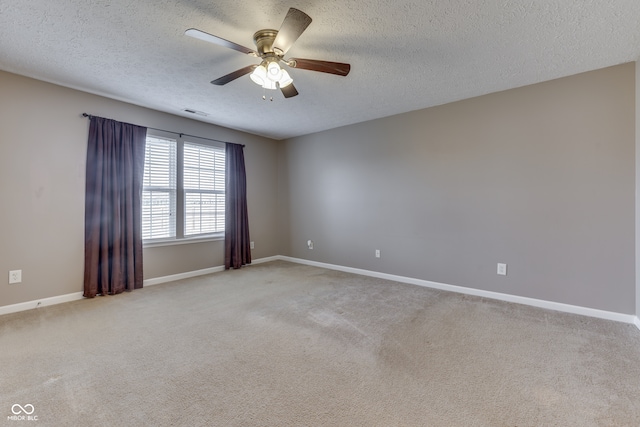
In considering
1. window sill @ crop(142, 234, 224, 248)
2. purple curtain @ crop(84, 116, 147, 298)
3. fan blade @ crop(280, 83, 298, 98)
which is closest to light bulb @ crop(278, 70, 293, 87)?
fan blade @ crop(280, 83, 298, 98)

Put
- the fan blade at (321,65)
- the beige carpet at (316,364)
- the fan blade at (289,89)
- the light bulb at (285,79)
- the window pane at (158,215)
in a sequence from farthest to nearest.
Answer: the window pane at (158,215) → the fan blade at (289,89) → the light bulb at (285,79) → the fan blade at (321,65) → the beige carpet at (316,364)

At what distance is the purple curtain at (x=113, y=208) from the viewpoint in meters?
3.28

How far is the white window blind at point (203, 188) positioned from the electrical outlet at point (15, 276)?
1.77 metres

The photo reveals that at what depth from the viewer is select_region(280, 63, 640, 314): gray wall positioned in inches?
105

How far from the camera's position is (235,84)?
302 centimetres

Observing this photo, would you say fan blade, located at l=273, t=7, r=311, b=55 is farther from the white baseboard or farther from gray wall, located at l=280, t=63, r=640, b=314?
the white baseboard

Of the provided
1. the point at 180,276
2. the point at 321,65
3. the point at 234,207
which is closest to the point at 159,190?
the point at 234,207

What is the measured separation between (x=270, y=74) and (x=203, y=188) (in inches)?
113

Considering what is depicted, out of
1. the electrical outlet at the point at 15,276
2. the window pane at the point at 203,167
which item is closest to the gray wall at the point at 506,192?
the window pane at the point at 203,167

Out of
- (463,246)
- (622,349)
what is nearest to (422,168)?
(463,246)

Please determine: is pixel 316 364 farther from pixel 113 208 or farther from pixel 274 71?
pixel 113 208

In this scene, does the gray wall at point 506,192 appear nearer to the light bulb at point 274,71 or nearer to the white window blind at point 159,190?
the light bulb at point 274,71

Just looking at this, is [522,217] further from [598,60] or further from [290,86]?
[290,86]

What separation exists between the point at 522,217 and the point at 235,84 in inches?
138
